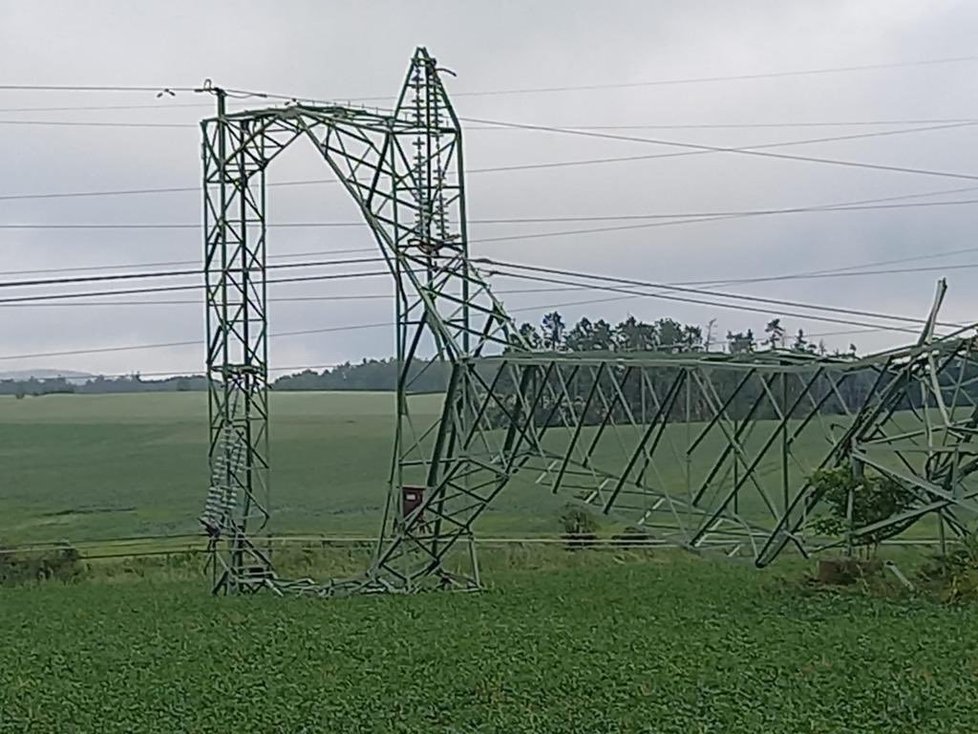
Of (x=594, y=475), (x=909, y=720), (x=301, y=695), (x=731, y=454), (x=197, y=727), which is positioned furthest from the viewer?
Result: (x=594, y=475)

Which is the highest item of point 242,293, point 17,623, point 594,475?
point 242,293

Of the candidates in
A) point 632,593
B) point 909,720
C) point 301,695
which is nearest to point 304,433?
point 632,593

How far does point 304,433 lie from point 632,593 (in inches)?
534

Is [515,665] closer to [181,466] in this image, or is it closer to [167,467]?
[181,466]

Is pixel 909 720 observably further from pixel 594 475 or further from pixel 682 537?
pixel 594 475

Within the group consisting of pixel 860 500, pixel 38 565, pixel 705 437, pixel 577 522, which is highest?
pixel 705 437

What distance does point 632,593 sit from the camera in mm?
17125

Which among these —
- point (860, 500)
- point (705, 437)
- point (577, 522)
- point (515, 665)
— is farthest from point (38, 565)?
point (860, 500)

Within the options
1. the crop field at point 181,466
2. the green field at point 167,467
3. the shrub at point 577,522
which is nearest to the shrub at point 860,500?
the crop field at point 181,466

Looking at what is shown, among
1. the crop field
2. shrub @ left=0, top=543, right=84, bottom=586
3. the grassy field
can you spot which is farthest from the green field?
the grassy field

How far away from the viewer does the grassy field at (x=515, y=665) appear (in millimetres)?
9539

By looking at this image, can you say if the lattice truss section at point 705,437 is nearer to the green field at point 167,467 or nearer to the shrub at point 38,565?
the green field at point 167,467

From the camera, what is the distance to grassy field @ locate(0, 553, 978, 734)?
9.54m

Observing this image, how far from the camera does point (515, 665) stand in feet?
38.0
